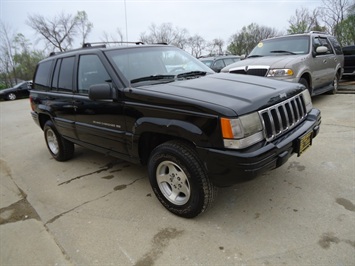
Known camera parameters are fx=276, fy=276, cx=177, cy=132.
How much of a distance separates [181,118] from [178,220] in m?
1.10

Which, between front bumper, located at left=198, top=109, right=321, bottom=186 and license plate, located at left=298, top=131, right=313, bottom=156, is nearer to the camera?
front bumper, located at left=198, top=109, right=321, bottom=186

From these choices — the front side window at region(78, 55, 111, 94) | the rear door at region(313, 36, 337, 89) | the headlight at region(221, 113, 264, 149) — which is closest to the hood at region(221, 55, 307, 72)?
the rear door at region(313, 36, 337, 89)

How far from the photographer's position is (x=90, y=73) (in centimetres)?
362

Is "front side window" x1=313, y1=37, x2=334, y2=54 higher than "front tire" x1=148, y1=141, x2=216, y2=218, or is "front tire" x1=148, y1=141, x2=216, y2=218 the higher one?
"front side window" x1=313, y1=37, x2=334, y2=54

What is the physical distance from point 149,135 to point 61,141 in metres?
2.45

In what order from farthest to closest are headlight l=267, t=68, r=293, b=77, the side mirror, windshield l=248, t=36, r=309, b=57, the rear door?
the rear door
windshield l=248, t=36, r=309, b=57
headlight l=267, t=68, r=293, b=77
the side mirror

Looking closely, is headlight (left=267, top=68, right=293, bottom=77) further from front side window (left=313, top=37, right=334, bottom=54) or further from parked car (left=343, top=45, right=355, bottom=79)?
parked car (left=343, top=45, right=355, bottom=79)

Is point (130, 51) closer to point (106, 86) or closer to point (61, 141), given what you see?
point (106, 86)

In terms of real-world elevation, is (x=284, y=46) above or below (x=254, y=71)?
above

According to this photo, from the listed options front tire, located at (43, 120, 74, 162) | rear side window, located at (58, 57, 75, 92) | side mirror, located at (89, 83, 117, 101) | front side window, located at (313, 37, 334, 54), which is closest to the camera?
side mirror, located at (89, 83, 117, 101)

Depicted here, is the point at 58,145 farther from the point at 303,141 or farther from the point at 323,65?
the point at 323,65

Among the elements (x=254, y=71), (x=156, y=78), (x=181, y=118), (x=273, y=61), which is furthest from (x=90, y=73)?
(x=273, y=61)

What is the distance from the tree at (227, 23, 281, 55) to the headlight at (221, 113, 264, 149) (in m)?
50.3

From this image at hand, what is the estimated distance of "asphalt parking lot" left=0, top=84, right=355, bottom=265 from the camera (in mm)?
2371
